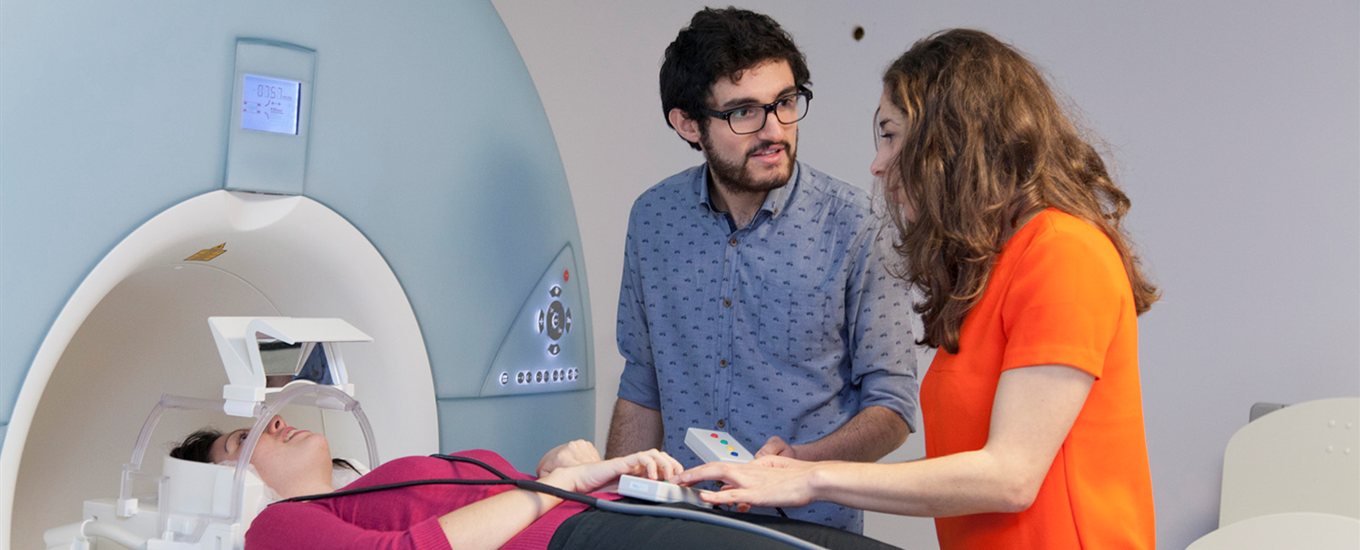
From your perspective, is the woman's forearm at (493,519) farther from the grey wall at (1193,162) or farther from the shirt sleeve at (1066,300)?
the grey wall at (1193,162)

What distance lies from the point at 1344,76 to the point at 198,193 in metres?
2.28

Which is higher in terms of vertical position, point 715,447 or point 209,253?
point 209,253

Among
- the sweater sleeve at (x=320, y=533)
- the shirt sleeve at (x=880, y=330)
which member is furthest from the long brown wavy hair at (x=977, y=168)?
the sweater sleeve at (x=320, y=533)

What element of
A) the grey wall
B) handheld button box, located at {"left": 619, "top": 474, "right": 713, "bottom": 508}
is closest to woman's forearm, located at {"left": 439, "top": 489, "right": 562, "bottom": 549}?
handheld button box, located at {"left": 619, "top": 474, "right": 713, "bottom": 508}

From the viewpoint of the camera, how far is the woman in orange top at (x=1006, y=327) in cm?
120

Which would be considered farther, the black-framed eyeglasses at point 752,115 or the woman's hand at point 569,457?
the black-framed eyeglasses at point 752,115

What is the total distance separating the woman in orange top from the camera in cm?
120

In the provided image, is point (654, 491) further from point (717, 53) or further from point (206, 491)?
point (717, 53)

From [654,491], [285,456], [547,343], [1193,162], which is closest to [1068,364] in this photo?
[654,491]

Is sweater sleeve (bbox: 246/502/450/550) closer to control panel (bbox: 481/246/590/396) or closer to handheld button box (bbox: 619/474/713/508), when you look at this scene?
handheld button box (bbox: 619/474/713/508)

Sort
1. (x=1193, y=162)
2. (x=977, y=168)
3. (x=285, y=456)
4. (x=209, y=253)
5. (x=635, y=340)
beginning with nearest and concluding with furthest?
1. (x=977, y=168)
2. (x=209, y=253)
3. (x=285, y=456)
4. (x=635, y=340)
5. (x=1193, y=162)

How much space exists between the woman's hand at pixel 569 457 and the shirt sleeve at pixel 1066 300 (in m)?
0.61

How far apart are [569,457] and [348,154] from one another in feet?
1.64

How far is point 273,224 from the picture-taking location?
157cm
